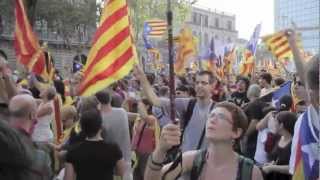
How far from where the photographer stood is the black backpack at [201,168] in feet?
12.6

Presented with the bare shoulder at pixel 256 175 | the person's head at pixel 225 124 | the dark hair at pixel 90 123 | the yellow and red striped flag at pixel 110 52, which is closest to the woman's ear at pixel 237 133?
the person's head at pixel 225 124

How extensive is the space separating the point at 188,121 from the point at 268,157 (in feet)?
3.63

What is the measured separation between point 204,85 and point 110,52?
1.14 m

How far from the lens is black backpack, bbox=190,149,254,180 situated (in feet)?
12.6

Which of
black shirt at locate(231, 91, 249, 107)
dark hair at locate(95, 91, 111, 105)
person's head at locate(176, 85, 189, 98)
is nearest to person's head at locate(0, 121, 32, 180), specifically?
dark hair at locate(95, 91, 111, 105)

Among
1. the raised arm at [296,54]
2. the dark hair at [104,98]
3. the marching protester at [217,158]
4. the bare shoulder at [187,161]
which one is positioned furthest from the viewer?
the dark hair at [104,98]

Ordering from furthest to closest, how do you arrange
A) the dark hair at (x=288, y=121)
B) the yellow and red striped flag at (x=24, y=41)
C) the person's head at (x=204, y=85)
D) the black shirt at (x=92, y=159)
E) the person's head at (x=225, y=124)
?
the yellow and red striped flag at (x=24, y=41) < the person's head at (x=204, y=85) < the dark hair at (x=288, y=121) < the black shirt at (x=92, y=159) < the person's head at (x=225, y=124)

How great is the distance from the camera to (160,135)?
159 inches

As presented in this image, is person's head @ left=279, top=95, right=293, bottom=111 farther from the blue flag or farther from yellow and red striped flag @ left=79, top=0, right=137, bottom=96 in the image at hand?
yellow and red striped flag @ left=79, top=0, right=137, bottom=96

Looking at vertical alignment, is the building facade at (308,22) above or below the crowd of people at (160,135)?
above

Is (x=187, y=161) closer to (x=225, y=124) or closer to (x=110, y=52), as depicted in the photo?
(x=225, y=124)

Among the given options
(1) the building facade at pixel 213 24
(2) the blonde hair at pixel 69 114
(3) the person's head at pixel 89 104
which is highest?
(1) the building facade at pixel 213 24

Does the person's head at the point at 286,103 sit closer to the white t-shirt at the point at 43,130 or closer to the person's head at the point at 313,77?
the white t-shirt at the point at 43,130

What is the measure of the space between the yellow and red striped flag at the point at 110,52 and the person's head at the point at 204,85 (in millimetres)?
884
